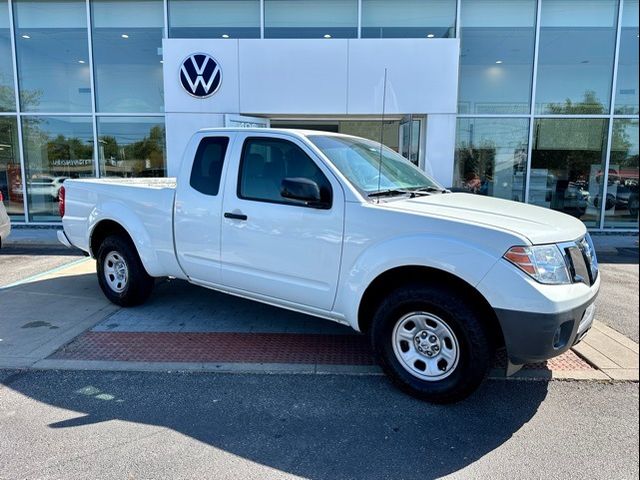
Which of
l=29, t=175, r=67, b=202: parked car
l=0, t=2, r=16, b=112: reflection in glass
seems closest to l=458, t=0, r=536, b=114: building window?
l=29, t=175, r=67, b=202: parked car

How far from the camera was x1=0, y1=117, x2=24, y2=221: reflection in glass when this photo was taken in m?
12.1

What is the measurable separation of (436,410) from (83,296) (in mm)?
4756

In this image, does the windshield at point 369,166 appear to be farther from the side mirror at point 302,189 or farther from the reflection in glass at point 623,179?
the reflection in glass at point 623,179

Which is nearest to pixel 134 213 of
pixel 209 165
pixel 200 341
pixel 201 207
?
pixel 201 207

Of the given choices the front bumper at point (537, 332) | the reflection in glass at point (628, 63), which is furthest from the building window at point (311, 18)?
the front bumper at point (537, 332)

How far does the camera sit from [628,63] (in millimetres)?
11438

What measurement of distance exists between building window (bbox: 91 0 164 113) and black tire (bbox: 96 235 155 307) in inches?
285

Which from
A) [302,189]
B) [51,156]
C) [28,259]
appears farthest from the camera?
[51,156]

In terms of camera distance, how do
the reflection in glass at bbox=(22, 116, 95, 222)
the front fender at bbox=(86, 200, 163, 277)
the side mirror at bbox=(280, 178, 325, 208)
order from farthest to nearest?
the reflection in glass at bbox=(22, 116, 95, 222) < the front fender at bbox=(86, 200, 163, 277) < the side mirror at bbox=(280, 178, 325, 208)

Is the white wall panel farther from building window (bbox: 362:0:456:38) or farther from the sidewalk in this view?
the sidewalk

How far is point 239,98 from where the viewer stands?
10664 mm

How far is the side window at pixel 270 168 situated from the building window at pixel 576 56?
9307 mm

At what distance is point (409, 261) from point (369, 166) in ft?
3.85

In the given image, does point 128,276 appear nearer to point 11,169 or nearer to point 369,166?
point 369,166
